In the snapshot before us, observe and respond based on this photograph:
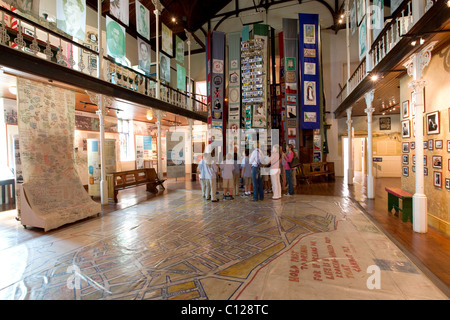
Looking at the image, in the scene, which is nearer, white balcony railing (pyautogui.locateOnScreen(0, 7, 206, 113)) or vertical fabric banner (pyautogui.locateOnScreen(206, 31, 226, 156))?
white balcony railing (pyautogui.locateOnScreen(0, 7, 206, 113))

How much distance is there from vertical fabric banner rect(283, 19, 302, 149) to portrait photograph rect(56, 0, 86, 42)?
8154 mm

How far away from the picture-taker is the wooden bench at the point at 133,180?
6.70 metres

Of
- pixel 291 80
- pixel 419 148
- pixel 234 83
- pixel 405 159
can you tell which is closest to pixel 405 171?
pixel 405 159

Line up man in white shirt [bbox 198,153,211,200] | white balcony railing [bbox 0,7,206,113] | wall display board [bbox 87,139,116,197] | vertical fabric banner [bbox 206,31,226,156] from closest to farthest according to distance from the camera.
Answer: white balcony railing [bbox 0,7,206,113] < man in white shirt [bbox 198,153,211,200] < wall display board [bbox 87,139,116,197] < vertical fabric banner [bbox 206,31,226,156]

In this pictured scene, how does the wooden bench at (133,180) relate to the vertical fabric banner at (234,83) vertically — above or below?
below

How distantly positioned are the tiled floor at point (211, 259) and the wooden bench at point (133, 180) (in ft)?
5.75

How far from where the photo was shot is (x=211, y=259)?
298 centimetres

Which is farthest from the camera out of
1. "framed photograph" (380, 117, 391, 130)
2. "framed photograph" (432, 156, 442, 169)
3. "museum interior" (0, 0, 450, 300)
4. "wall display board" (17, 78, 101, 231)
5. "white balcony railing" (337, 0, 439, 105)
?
"framed photograph" (380, 117, 391, 130)

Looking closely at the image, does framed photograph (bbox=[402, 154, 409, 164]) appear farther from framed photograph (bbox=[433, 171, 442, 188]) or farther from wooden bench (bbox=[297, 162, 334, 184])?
wooden bench (bbox=[297, 162, 334, 184])

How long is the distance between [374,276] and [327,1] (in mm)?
15225

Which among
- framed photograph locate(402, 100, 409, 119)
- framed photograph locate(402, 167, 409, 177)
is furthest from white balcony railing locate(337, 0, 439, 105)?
framed photograph locate(402, 167, 409, 177)

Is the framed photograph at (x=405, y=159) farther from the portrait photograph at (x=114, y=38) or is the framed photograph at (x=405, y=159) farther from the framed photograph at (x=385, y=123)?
the portrait photograph at (x=114, y=38)

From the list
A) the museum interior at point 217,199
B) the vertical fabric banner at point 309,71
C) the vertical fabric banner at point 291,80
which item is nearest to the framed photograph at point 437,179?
the museum interior at point 217,199

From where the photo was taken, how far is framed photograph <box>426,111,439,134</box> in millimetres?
4176
